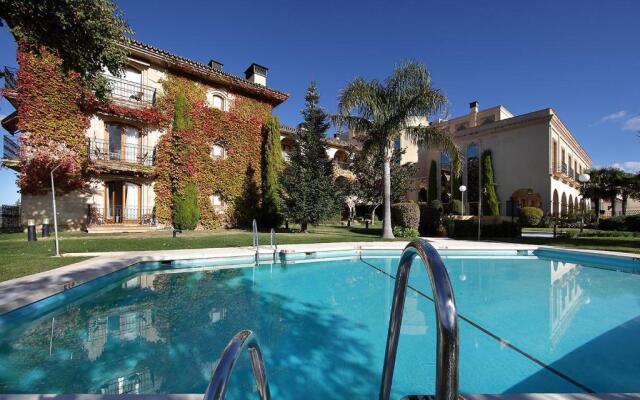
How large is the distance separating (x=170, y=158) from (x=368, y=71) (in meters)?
12.1

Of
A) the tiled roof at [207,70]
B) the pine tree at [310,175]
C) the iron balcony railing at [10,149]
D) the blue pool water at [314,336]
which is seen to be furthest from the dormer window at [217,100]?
the blue pool water at [314,336]

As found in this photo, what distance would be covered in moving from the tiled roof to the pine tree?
4.83m

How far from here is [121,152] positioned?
16.3 meters

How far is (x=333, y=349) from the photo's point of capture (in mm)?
4027

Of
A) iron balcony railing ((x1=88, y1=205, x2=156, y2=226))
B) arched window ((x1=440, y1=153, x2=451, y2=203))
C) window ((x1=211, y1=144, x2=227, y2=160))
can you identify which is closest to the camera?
iron balcony railing ((x1=88, y1=205, x2=156, y2=226))

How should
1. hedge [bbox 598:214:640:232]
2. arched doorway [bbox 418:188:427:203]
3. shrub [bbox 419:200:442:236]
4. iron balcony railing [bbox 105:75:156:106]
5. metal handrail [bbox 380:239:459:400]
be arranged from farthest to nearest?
arched doorway [bbox 418:188:427:203] → hedge [bbox 598:214:640:232] → shrub [bbox 419:200:442:236] → iron balcony railing [bbox 105:75:156:106] → metal handrail [bbox 380:239:459:400]

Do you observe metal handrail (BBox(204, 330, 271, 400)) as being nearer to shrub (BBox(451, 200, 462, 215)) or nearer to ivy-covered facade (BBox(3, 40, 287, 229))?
ivy-covered facade (BBox(3, 40, 287, 229))

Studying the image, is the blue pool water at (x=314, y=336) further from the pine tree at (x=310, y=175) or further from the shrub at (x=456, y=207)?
the shrub at (x=456, y=207)

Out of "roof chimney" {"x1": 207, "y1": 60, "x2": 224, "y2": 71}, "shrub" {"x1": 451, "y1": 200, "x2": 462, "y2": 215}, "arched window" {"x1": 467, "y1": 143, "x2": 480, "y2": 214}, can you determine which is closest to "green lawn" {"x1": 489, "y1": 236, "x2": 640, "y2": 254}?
"shrub" {"x1": 451, "y1": 200, "x2": 462, "y2": 215}

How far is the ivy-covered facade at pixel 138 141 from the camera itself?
13844 mm

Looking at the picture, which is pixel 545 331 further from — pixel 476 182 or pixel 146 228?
pixel 476 182

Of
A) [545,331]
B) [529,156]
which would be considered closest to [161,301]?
[545,331]

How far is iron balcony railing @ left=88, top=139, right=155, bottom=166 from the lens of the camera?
15.2 meters

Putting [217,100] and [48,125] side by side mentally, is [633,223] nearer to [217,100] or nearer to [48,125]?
[217,100]
